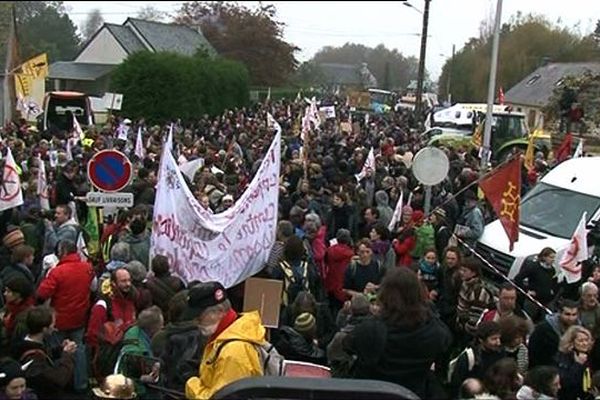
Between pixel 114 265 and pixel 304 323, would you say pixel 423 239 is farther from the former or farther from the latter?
pixel 114 265

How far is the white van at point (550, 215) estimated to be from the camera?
11.0 metres

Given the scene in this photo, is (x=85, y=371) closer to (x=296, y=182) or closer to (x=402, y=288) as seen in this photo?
(x=402, y=288)

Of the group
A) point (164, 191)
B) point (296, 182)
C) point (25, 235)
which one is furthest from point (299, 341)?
point (296, 182)

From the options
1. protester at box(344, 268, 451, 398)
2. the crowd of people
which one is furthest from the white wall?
protester at box(344, 268, 451, 398)

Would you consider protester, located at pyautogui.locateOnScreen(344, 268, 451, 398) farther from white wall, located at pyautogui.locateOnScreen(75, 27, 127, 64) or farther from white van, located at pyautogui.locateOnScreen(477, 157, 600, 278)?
white wall, located at pyautogui.locateOnScreen(75, 27, 127, 64)

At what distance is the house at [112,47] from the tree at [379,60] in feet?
45.0

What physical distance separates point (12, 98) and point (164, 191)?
28.3m

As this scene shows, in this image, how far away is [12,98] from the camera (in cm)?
3447

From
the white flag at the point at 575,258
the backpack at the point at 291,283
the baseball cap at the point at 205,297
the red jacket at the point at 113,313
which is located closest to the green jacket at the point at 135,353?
the baseball cap at the point at 205,297

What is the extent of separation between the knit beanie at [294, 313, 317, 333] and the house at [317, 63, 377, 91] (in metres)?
56.3

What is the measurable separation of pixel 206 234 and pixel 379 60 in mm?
81615

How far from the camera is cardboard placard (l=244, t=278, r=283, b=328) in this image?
767cm

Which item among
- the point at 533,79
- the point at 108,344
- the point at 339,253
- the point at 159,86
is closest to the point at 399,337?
the point at 108,344

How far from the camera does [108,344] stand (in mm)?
6535
